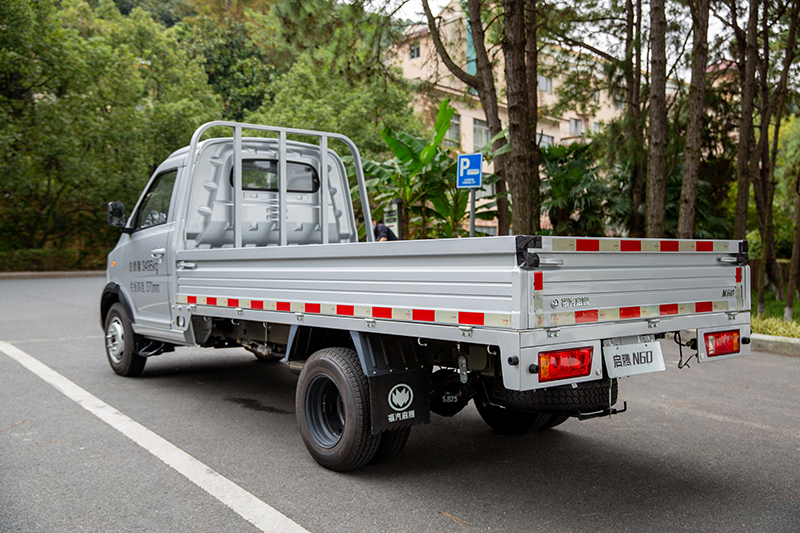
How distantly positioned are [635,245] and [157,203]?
192 inches

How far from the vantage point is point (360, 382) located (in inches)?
158

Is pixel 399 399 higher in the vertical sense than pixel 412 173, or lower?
lower

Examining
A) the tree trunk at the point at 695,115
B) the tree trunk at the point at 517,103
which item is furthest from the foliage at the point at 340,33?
the tree trunk at the point at 695,115

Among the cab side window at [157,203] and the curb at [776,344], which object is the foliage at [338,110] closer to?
the curb at [776,344]

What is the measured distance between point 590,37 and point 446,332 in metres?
14.6

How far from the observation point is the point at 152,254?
21.1 feet

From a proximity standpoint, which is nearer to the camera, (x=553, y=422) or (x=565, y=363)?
(x=565, y=363)

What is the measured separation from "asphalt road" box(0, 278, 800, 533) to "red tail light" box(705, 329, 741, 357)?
79 centimetres

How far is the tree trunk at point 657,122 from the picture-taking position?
34.7 ft

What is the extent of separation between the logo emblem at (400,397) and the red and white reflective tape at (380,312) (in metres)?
0.48

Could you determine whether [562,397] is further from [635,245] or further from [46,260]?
[46,260]

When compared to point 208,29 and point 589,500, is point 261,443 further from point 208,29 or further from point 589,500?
point 208,29

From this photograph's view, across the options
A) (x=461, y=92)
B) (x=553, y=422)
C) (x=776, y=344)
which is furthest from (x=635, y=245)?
(x=461, y=92)

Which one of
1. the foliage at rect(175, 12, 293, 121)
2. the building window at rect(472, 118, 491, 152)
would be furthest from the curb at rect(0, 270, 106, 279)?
the building window at rect(472, 118, 491, 152)
